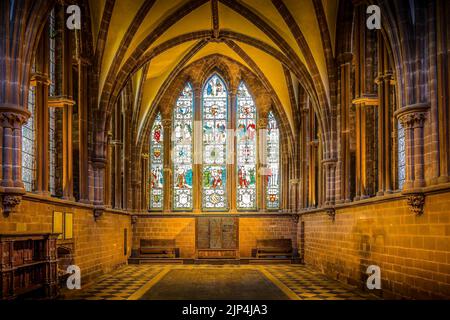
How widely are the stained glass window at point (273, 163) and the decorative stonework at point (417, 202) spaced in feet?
55.8

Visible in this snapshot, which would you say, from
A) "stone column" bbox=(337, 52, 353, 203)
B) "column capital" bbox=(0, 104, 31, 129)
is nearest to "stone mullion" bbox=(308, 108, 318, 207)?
"stone column" bbox=(337, 52, 353, 203)

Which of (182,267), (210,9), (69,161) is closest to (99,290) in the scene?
(69,161)

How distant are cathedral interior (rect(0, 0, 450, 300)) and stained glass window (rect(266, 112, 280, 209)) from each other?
50mm

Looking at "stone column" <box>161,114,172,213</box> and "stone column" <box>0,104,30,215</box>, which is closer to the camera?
"stone column" <box>0,104,30,215</box>

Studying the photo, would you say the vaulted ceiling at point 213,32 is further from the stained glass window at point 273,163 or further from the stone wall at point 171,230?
the stone wall at point 171,230

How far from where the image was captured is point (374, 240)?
15.3 meters

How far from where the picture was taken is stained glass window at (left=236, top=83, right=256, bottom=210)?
2906 cm

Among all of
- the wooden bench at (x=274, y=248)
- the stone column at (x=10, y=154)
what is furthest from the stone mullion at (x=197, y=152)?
the stone column at (x=10, y=154)

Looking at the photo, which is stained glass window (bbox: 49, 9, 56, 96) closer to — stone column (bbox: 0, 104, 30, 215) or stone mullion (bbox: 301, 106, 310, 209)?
stone column (bbox: 0, 104, 30, 215)

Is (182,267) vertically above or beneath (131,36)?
beneath

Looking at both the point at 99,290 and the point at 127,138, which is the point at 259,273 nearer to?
the point at 99,290

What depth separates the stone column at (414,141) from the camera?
1201 cm

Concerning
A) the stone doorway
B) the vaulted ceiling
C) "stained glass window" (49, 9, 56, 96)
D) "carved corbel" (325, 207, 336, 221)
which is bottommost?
the stone doorway

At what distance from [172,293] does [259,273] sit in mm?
6918
